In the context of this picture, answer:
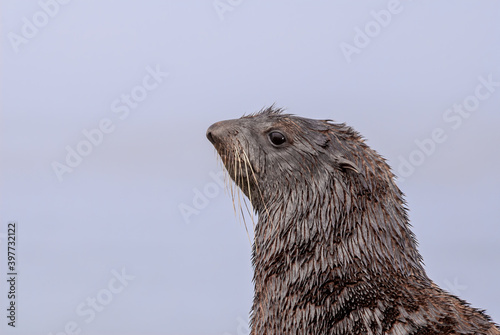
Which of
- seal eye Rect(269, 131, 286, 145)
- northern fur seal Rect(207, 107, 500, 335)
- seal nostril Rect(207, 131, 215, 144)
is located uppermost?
seal nostril Rect(207, 131, 215, 144)

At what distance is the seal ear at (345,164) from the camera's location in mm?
6223

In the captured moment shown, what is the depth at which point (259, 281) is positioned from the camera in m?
6.46

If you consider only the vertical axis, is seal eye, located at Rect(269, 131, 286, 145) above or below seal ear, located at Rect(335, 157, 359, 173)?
above

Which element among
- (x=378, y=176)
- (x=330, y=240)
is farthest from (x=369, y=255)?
(x=378, y=176)

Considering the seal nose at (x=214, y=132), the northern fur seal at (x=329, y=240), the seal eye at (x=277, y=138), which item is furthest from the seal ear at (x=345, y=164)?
the seal nose at (x=214, y=132)

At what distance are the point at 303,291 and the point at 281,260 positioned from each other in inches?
15.1

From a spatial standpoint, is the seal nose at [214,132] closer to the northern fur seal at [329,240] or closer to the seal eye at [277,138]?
the northern fur seal at [329,240]

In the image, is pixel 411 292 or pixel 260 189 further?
pixel 260 189

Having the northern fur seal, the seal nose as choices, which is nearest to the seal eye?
the northern fur seal

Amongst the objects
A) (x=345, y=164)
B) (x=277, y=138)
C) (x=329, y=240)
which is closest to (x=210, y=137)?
(x=277, y=138)

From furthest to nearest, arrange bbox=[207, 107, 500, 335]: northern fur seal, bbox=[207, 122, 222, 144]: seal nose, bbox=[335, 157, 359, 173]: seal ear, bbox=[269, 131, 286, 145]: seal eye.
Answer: bbox=[207, 122, 222, 144]: seal nose, bbox=[269, 131, 286, 145]: seal eye, bbox=[335, 157, 359, 173]: seal ear, bbox=[207, 107, 500, 335]: northern fur seal

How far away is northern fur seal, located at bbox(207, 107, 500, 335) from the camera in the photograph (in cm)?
581

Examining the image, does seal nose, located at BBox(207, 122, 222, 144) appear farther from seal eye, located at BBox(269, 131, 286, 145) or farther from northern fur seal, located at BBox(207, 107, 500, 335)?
seal eye, located at BBox(269, 131, 286, 145)

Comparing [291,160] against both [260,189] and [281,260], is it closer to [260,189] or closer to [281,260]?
[260,189]
